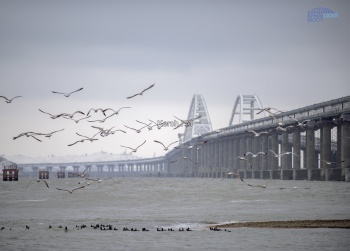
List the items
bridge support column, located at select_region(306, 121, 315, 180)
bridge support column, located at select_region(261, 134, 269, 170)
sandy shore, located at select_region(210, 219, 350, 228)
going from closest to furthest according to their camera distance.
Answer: sandy shore, located at select_region(210, 219, 350, 228)
bridge support column, located at select_region(306, 121, 315, 180)
bridge support column, located at select_region(261, 134, 269, 170)

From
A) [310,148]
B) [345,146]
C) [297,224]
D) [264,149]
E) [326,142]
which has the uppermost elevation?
[264,149]

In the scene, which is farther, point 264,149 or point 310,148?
point 264,149

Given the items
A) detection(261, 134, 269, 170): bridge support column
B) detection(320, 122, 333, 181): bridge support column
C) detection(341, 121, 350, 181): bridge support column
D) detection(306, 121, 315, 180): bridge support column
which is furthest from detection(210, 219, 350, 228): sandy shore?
detection(261, 134, 269, 170): bridge support column

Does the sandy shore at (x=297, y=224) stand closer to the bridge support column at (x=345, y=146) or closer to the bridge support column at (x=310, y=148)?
the bridge support column at (x=345, y=146)

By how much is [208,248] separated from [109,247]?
4164mm

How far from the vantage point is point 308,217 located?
150 ft

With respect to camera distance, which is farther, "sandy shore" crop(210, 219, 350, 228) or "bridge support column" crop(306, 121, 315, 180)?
"bridge support column" crop(306, 121, 315, 180)

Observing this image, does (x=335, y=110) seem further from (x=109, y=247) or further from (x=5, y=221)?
(x=109, y=247)

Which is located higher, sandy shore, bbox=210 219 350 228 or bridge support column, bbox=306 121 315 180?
bridge support column, bbox=306 121 315 180

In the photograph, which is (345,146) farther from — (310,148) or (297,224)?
(297,224)

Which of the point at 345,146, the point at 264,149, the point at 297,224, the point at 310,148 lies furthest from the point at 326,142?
the point at 297,224

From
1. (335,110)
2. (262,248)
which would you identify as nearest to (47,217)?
(262,248)

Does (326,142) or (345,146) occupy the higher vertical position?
(326,142)

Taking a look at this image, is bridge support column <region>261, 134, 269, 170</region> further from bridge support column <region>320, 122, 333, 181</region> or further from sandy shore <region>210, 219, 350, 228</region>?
sandy shore <region>210, 219, 350, 228</region>
